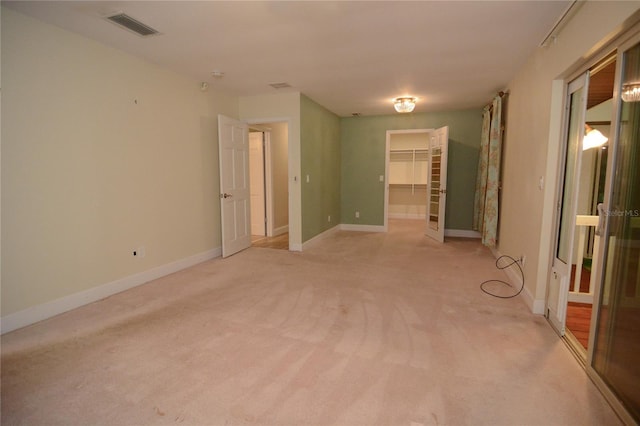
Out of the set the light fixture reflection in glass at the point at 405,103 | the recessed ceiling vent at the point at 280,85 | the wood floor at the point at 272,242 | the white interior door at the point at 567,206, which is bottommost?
the wood floor at the point at 272,242

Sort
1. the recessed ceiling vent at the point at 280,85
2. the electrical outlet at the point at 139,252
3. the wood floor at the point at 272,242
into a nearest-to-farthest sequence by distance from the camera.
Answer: the electrical outlet at the point at 139,252, the recessed ceiling vent at the point at 280,85, the wood floor at the point at 272,242

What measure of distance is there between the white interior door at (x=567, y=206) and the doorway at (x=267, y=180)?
A: 14.0ft

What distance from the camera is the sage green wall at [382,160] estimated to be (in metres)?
6.34

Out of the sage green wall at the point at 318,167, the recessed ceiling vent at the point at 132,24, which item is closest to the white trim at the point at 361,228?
the sage green wall at the point at 318,167

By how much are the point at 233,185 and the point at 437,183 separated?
3.84 metres

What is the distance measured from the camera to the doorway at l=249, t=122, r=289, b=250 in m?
6.21

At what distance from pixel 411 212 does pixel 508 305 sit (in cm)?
588

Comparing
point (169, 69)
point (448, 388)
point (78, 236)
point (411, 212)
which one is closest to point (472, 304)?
point (448, 388)

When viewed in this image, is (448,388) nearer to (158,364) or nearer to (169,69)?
(158,364)

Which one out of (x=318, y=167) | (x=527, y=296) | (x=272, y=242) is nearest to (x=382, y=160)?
(x=318, y=167)

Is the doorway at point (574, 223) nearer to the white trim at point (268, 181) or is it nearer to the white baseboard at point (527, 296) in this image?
the white baseboard at point (527, 296)

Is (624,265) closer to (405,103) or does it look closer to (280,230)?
(405,103)

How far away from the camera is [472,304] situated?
3.10 m

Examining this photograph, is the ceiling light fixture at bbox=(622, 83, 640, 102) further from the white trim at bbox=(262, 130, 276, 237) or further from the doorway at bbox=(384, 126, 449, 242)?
the doorway at bbox=(384, 126, 449, 242)
